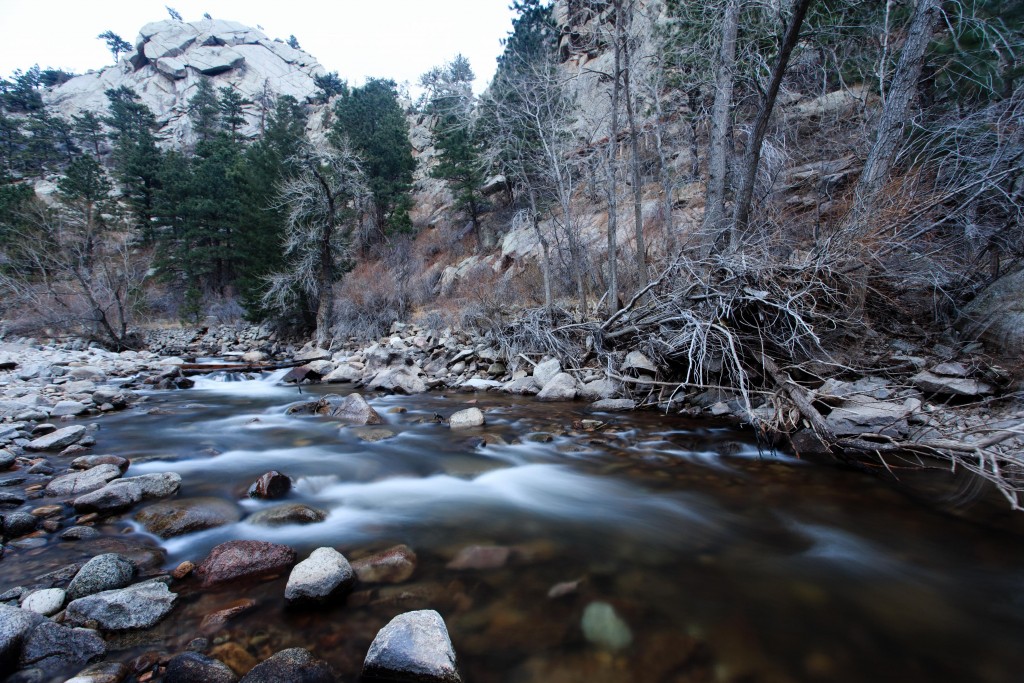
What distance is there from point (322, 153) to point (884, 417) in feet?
56.7

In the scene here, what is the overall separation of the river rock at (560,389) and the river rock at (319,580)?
5174mm

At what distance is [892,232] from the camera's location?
5.46m

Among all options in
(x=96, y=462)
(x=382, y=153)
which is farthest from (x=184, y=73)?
(x=96, y=462)

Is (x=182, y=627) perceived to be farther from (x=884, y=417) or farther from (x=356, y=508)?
(x=884, y=417)

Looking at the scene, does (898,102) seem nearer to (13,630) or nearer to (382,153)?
(13,630)

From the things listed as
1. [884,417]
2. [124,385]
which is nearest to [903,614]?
[884,417]

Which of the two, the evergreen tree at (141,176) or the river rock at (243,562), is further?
the evergreen tree at (141,176)

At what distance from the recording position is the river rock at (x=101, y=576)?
2162mm

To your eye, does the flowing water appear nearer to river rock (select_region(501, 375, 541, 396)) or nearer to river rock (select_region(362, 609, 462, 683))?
river rock (select_region(362, 609, 462, 683))

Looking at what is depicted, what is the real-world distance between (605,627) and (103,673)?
2056 mm

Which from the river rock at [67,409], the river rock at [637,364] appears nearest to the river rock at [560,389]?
the river rock at [637,364]

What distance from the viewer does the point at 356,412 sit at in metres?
6.53

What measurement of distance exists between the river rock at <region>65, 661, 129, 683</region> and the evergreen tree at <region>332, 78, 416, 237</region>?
23.3 meters

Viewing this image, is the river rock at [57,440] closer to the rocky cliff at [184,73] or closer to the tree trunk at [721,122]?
the tree trunk at [721,122]
